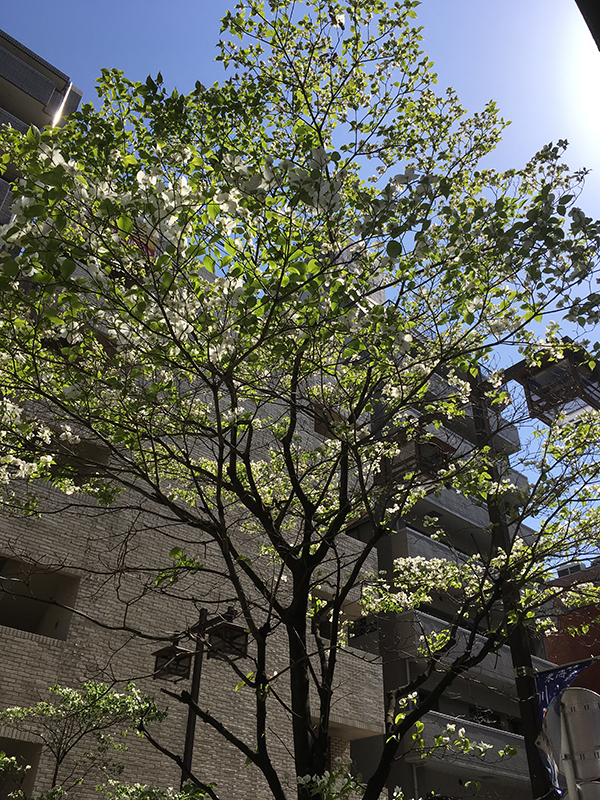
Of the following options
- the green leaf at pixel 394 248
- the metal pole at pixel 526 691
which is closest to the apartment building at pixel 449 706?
the metal pole at pixel 526 691

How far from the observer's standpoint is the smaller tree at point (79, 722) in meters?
9.23

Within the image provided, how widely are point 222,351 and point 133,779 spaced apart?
10.3 meters

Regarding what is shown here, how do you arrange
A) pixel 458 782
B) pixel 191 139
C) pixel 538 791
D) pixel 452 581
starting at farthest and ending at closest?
pixel 458 782
pixel 452 581
pixel 538 791
pixel 191 139

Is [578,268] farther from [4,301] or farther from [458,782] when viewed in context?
[458,782]

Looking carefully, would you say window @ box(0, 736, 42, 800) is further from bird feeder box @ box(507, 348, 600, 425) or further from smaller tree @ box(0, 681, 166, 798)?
bird feeder box @ box(507, 348, 600, 425)

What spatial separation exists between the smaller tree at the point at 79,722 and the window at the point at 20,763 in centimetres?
35

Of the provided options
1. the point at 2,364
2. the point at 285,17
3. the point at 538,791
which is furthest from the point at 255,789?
the point at 285,17

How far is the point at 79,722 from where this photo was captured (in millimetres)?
9664

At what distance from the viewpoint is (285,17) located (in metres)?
5.89

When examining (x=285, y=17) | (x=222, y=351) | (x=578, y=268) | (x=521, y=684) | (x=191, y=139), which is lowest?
(x=521, y=684)

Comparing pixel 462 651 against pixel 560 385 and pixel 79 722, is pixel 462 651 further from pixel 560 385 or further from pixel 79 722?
pixel 79 722

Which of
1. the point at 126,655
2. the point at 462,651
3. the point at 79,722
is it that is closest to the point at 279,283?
the point at 79,722

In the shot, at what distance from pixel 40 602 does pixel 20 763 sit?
2893 millimetres

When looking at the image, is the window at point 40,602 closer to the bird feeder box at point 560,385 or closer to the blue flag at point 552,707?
the blue flag at point 552,707
